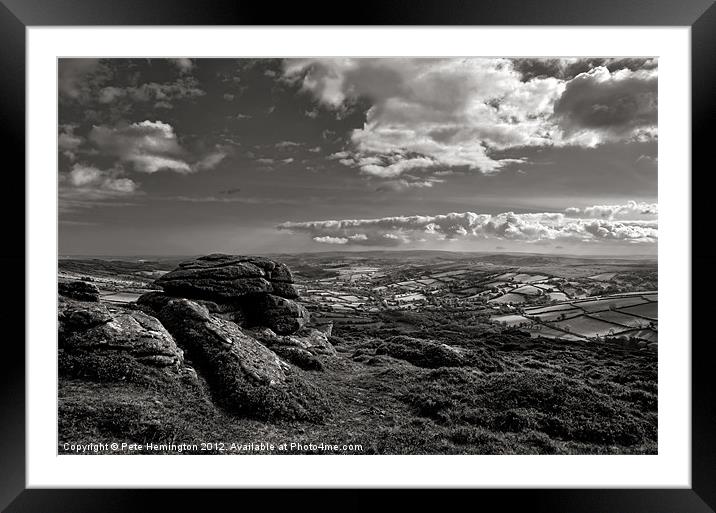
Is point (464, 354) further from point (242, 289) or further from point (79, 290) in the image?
point (79, 290)

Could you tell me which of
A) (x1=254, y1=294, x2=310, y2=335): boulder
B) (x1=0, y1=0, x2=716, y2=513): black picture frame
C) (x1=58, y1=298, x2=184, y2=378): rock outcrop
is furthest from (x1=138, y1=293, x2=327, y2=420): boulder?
(x1=0, y1=0, x2=716, y2=513): black picture frame

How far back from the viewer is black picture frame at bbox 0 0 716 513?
423cm

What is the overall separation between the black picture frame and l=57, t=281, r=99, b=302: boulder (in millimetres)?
3382

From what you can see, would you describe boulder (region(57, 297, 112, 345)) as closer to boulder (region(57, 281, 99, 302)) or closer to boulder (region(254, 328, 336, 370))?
boulder (region(57, 281, 99, 302))

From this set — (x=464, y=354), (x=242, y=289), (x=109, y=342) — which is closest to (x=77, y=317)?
(x=109, y=342)

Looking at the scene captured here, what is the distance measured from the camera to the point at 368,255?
8500 mm

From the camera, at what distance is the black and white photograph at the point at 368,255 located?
6578 mm

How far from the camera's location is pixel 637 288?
7582 millimetres

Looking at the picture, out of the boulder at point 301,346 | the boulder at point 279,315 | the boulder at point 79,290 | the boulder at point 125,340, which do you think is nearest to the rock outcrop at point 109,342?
the boulder at point 125,340
